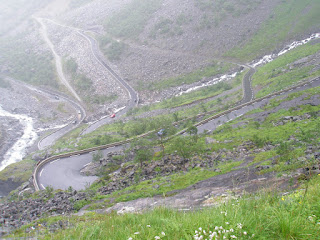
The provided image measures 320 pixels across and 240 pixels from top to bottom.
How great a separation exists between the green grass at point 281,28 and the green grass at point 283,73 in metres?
8.28

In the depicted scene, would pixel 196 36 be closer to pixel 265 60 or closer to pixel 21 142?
pixel 265 60

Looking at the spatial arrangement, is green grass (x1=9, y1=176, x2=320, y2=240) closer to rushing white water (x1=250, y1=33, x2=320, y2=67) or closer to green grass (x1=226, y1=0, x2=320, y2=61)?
rushing white water (x1=250, y1=33, x2=320, y2=67)

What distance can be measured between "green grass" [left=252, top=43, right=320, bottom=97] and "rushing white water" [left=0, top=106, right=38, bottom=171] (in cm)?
4075

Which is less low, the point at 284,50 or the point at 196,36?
the point at 196,36

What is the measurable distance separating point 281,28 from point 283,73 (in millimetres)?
26188

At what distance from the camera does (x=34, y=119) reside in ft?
210

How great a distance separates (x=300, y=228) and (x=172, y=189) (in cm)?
1346

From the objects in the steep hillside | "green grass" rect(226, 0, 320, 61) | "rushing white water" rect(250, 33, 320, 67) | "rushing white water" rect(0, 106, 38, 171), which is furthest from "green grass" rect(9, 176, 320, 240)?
"green grass" rect(226, 0, 320, 61)

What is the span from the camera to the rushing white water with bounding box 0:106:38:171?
147 ft

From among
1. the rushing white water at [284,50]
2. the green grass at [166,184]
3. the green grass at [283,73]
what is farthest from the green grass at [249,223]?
the rushing white water at [284,50]

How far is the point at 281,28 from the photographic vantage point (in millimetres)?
67000

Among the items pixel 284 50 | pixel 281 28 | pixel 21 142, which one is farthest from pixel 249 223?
pixel 281 28

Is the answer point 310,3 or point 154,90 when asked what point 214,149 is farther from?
point 310,3

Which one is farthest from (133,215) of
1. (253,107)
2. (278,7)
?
(278,7)
